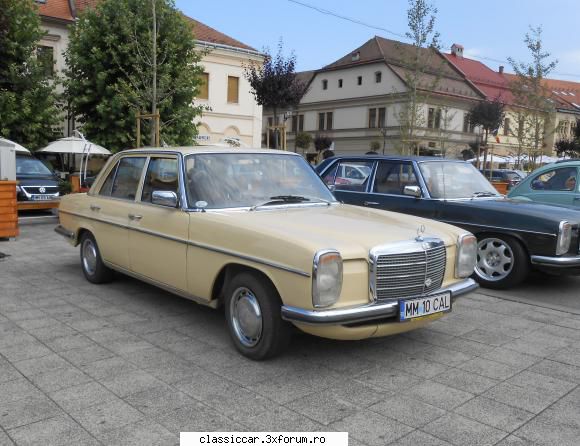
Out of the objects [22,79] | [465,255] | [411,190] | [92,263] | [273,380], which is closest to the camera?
[273,380]

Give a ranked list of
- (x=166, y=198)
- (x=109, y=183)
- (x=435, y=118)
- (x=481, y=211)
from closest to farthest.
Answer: (x=166, y=198), (x=109, y=183), (x=481, y=211), (x=435, y=118)

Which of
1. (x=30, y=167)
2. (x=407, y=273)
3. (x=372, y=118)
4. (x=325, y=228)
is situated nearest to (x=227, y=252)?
(x=325, y=228)

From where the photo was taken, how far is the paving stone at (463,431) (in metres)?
3.12

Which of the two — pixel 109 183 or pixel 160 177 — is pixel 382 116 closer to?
pixel 109 183

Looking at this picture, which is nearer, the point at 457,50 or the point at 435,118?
the point at 435,118

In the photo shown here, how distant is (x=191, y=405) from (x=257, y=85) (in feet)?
65.0

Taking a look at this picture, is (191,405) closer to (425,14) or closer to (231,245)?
(231,245)

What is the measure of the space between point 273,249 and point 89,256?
3.65 m

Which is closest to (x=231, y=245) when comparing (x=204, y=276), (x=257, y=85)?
(x=204, y=276)

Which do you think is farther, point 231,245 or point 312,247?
point 231,245

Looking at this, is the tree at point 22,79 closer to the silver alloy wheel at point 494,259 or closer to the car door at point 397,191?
the car door at point 397,191

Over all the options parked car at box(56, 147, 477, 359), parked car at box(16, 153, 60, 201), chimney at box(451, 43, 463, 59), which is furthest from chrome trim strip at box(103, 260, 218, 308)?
chimney at box(451, 43, 463, 59)

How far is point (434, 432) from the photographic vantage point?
320 centimetres

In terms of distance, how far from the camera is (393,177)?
313 inches
